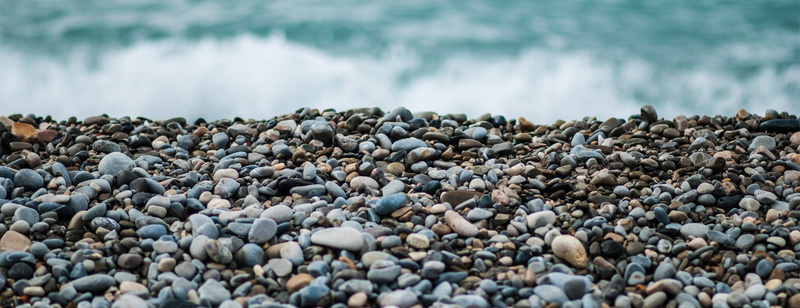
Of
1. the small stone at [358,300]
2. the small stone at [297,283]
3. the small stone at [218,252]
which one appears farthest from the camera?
the small stone at [218,252]

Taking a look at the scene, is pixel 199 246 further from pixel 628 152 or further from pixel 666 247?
pixel 628 152

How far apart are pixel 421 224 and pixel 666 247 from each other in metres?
0.95

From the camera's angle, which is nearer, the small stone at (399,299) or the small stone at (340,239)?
the small stone at (399,299)

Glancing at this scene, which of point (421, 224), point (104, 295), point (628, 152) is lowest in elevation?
point (104, 295)

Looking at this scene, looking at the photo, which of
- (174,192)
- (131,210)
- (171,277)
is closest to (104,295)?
(171,277)

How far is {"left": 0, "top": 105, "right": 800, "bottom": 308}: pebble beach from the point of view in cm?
227

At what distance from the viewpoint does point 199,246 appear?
2.42m

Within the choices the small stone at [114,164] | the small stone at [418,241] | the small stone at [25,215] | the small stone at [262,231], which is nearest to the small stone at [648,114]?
the small stone at [418,241]

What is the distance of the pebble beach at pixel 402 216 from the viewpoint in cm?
227

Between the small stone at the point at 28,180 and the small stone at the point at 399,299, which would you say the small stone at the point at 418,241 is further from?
the small stone at the point at 28,180

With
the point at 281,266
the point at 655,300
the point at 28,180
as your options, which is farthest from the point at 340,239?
the point at 28,180

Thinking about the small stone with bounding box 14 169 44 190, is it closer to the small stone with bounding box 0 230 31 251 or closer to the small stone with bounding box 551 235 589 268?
the small stone with bounding box 0 230 31 251

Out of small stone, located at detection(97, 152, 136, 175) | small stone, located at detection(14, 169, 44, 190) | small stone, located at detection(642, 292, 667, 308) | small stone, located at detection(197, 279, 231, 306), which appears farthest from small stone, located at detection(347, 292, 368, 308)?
small stone, located at detection(14, 169, 44, 190)

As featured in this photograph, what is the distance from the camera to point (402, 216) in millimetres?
2689
